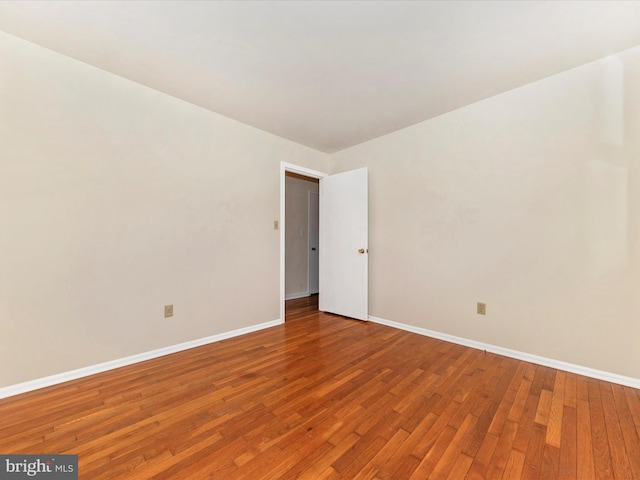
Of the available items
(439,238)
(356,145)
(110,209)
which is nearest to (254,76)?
(110,209)

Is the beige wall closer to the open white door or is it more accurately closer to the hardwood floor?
the open white door

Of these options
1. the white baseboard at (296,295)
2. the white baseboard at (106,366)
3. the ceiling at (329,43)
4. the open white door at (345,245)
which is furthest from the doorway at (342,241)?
the ceiling at (329,43)

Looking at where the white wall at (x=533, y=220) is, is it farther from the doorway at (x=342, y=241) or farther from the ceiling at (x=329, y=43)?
the doorway at (x=342, y=241)

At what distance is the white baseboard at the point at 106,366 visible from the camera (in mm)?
1851

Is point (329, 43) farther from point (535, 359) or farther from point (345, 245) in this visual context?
point (535, 359)

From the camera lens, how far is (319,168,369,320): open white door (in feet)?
11.7

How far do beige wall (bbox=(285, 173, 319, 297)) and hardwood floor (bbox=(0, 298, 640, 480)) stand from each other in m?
2.70

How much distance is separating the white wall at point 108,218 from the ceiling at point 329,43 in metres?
0.27

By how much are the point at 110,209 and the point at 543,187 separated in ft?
12.1

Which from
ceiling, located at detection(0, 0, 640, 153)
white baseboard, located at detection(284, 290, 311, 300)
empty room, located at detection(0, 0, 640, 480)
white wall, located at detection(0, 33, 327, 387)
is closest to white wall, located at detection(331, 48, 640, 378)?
empty room, located at detection(0, 0, 640, 480)

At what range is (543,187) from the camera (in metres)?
2.31

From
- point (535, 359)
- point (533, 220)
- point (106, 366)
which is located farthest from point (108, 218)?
point (535, 359)

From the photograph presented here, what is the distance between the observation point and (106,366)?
7.14ft

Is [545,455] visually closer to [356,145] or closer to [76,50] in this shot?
[356,145]
